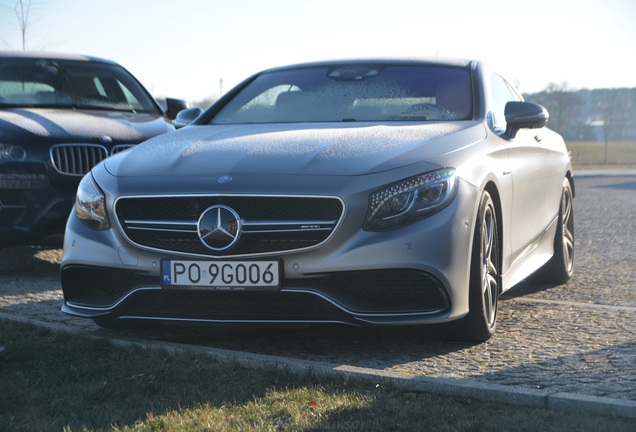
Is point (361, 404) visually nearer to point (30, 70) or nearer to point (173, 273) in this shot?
point (173, 273)

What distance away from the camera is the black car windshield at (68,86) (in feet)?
30.5

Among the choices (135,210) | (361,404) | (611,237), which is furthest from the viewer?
(611,237)

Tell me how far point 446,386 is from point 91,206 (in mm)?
2163

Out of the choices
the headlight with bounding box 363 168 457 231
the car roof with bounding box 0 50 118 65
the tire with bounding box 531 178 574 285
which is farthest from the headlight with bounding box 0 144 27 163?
the headlight with bounding box 363 168 457 231

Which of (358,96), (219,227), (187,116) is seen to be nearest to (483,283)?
(219,227)

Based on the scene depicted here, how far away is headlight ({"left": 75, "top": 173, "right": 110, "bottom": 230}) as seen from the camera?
17.7 feet

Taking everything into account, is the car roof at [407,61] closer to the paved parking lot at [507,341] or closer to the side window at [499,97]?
the side window at [499,97]

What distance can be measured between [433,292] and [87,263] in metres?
1.75

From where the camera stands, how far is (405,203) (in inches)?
194

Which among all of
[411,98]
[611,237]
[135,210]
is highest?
[411,98]

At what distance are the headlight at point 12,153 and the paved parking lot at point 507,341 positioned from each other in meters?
0.92

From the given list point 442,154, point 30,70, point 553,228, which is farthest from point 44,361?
point 30,70

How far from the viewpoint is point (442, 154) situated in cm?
518

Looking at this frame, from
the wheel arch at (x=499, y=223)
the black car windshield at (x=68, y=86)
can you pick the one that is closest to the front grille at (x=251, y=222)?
the wheel arch at (x=499, y=223)
